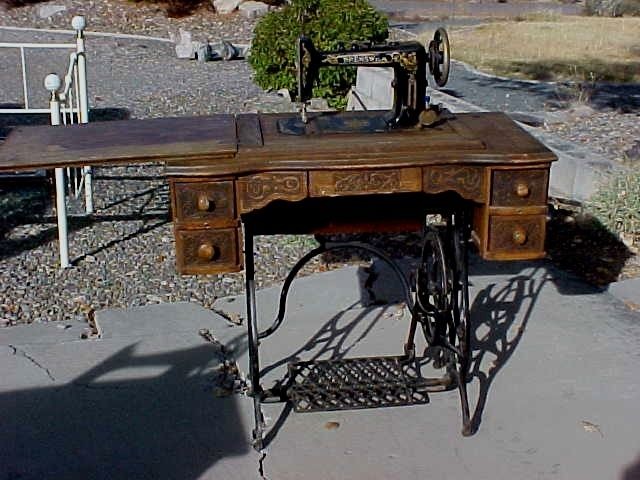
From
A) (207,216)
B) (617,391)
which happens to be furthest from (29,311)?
(617,391)

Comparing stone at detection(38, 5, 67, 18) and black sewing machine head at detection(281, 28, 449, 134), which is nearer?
black sewing machine head at detection(281, 28, 449, 134)

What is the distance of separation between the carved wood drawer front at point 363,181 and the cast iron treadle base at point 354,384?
96 centimetres

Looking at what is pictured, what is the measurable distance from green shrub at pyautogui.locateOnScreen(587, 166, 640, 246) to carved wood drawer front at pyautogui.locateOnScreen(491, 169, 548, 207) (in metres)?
2.54

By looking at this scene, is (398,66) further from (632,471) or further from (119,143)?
(632,471)

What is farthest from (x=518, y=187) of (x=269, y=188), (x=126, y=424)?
(x=126, y=424)

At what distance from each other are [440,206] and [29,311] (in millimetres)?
2516

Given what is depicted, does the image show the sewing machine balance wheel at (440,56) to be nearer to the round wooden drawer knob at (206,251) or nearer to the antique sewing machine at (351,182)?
the antique sewing machine at (351,182)

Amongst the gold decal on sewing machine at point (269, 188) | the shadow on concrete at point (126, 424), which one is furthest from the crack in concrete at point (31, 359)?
the gold decal on sewing machine at point (269, 188)

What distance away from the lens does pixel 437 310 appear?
4.04 m

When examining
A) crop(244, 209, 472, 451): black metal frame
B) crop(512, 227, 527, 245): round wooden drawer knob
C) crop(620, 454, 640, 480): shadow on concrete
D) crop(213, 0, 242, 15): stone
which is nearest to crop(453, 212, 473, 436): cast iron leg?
crop(244, 209, 472, 451): black metal frame

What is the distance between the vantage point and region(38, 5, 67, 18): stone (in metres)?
18.0

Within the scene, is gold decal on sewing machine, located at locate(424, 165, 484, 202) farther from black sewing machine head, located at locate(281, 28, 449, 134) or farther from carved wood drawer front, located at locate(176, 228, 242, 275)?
carved wood drawer front, located at locate(176, 228, 242, 275)

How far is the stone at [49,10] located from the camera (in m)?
18.0

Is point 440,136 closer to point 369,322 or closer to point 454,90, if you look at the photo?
point 369,322
